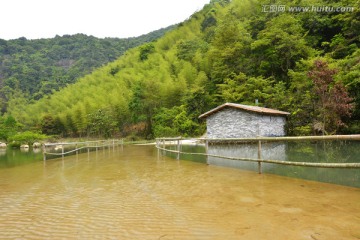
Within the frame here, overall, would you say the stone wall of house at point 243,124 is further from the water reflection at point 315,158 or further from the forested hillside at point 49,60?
the forested hillside at point 49,60

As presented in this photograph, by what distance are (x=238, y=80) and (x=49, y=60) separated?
73599 millimetres

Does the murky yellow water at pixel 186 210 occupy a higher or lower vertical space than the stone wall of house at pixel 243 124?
lower

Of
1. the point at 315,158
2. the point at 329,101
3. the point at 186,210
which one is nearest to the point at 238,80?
the point at 329,101

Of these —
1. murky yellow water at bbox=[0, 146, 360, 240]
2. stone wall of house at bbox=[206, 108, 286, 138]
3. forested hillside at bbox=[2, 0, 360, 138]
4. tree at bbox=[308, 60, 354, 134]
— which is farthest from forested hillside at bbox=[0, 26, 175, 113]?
murky yellow water at bbox=[0, 146, 360, 240]

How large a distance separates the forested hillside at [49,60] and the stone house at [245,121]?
1838 inches

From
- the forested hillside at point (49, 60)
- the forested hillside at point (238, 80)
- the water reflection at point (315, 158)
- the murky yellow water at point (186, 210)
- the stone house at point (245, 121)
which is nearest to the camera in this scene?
the murky yellow water at point (186, 210)

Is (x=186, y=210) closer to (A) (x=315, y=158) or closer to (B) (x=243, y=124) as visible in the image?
(A) (x=315, y=158)

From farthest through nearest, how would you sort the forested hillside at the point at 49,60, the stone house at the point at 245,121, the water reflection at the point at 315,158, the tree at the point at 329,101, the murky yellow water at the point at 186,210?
the forested hillside at the point at 49,60
the stone house at the point at 245,121
the tree at the point at 329,101
the water reflection at the point at 315,158
the murky yellow water at the point at 186,210

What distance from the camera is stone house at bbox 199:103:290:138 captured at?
12.4m

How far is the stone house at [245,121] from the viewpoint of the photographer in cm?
1235

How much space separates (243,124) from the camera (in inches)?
507

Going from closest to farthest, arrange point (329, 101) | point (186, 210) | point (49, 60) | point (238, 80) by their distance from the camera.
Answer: point (186, 210) → point (329, 101) → point (238, 80) → point (49, 60)

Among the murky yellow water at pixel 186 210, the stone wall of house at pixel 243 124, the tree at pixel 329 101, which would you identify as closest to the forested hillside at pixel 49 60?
the stone wall of house at pixel 243 124

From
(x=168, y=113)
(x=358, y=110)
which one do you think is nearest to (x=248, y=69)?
(x=168, y=113)
